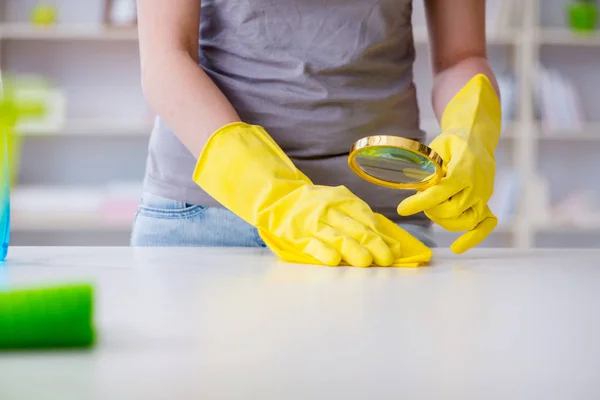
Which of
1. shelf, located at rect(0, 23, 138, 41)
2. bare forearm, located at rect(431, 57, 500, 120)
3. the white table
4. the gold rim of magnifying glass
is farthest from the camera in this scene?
shelf, located at rect(0, 23, 138, 41)

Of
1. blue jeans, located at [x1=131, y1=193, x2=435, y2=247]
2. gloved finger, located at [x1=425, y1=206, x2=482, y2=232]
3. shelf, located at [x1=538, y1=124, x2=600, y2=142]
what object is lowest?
shelf, located at [x1=538, y1=124, x2=600, y2=142]

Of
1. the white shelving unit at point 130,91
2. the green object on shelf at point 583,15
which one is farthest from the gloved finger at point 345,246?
the green object on shelf at point 583,15

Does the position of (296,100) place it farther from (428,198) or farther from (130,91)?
(130,91)

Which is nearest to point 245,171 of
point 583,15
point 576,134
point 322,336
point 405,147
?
point 405,147

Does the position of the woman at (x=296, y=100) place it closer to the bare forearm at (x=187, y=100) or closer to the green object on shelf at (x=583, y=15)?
the bare forearm at (x=187, y=100)

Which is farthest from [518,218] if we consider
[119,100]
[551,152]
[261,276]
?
[261,276]

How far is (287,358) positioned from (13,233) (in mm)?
3396

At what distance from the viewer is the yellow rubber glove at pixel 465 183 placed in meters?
0.87

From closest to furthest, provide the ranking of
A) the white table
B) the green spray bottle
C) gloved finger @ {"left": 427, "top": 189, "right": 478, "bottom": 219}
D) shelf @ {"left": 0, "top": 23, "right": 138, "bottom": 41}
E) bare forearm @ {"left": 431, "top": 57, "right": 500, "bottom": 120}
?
the white table → the green spray bottle → gloved finger @ {"left": 427, "top": 189, "right": 478, "bottom": 219} → bare forearm @ {"left": 431, "top": 57, "right": 500, "bottom": 120} → shelf @ {"left": 0, "top": 23, "right": 138, "bottom": 41}

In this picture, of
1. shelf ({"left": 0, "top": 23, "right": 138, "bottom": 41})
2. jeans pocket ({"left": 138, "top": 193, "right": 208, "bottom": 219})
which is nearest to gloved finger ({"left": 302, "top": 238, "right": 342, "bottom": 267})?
jeans pocket ({"left": 138, "top": 193, "right": 208, "bottom": 219})

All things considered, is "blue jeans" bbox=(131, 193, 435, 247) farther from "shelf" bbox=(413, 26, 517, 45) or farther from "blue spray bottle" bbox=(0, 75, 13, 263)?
"shelf" bbox=(413, 26, 517, 45)

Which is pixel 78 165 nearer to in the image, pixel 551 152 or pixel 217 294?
pixel 551 152

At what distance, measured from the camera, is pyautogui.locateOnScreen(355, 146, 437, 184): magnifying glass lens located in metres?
0.81

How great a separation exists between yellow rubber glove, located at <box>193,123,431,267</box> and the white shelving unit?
2.45m
